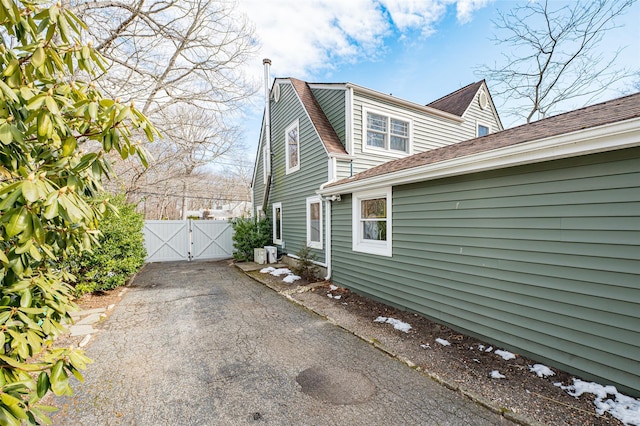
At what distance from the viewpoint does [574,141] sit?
2791 millimetres

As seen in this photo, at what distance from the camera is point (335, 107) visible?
27.6ft

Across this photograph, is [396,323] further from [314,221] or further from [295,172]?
[295,172]

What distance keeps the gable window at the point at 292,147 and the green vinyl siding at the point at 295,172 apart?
198mm

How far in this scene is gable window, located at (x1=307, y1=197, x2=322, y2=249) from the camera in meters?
8.13

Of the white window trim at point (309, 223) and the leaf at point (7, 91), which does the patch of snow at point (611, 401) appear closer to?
the leaf at point (7, 91)

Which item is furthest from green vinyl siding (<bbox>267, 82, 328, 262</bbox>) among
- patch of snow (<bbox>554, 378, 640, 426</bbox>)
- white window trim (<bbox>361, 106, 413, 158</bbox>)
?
patch of snow (<bbox>554, 378, 640, 426</bbox>)

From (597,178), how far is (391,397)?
3.11 metres

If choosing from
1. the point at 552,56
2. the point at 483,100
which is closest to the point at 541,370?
the point at 483,100

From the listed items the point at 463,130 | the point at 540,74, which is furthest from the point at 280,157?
the point at 540,74

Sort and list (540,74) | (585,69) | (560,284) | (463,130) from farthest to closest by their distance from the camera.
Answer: (540,74) < (585,69) < (463,130) < (560,284)

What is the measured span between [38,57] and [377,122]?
789 centimetres

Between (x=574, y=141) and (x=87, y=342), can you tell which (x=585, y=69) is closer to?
(x=574, y=141)

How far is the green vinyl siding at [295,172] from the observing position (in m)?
8.19

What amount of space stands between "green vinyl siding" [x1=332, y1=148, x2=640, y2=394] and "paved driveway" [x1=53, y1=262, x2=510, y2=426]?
4.25ft
